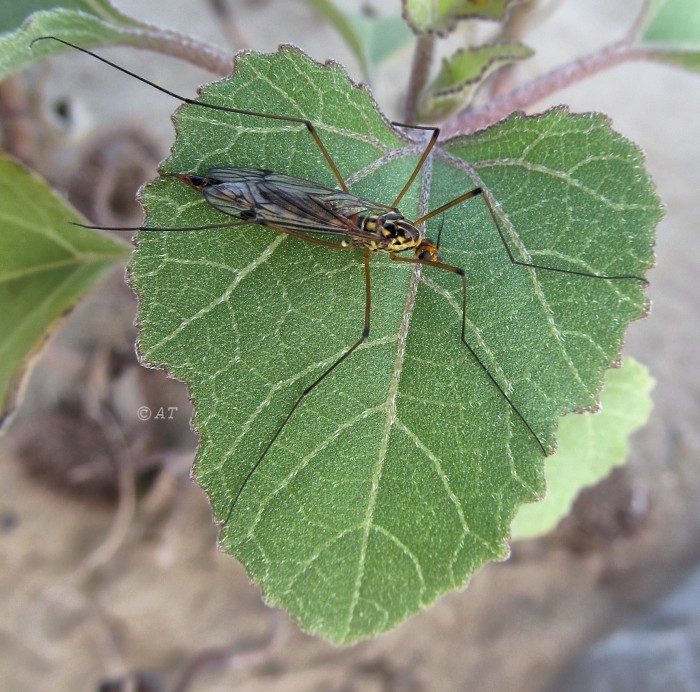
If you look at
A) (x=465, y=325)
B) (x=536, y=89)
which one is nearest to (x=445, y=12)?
(x=536, y=89)

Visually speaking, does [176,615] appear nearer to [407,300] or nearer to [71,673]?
[71,673]

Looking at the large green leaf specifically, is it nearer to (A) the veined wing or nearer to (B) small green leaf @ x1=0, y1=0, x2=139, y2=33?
(A) the veined wing

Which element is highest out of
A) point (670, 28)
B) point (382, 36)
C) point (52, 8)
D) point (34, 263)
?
point (670, 28)

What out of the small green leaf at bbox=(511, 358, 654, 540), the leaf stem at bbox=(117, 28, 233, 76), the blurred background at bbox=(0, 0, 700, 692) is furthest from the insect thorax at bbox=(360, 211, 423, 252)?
the blurred background at bbox=(0, 0, 700, 692)

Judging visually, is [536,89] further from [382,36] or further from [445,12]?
[382,36]

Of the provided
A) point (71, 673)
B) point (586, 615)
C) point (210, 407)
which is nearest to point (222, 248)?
point (210, 407)

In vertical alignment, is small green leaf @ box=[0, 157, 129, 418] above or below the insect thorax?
below
